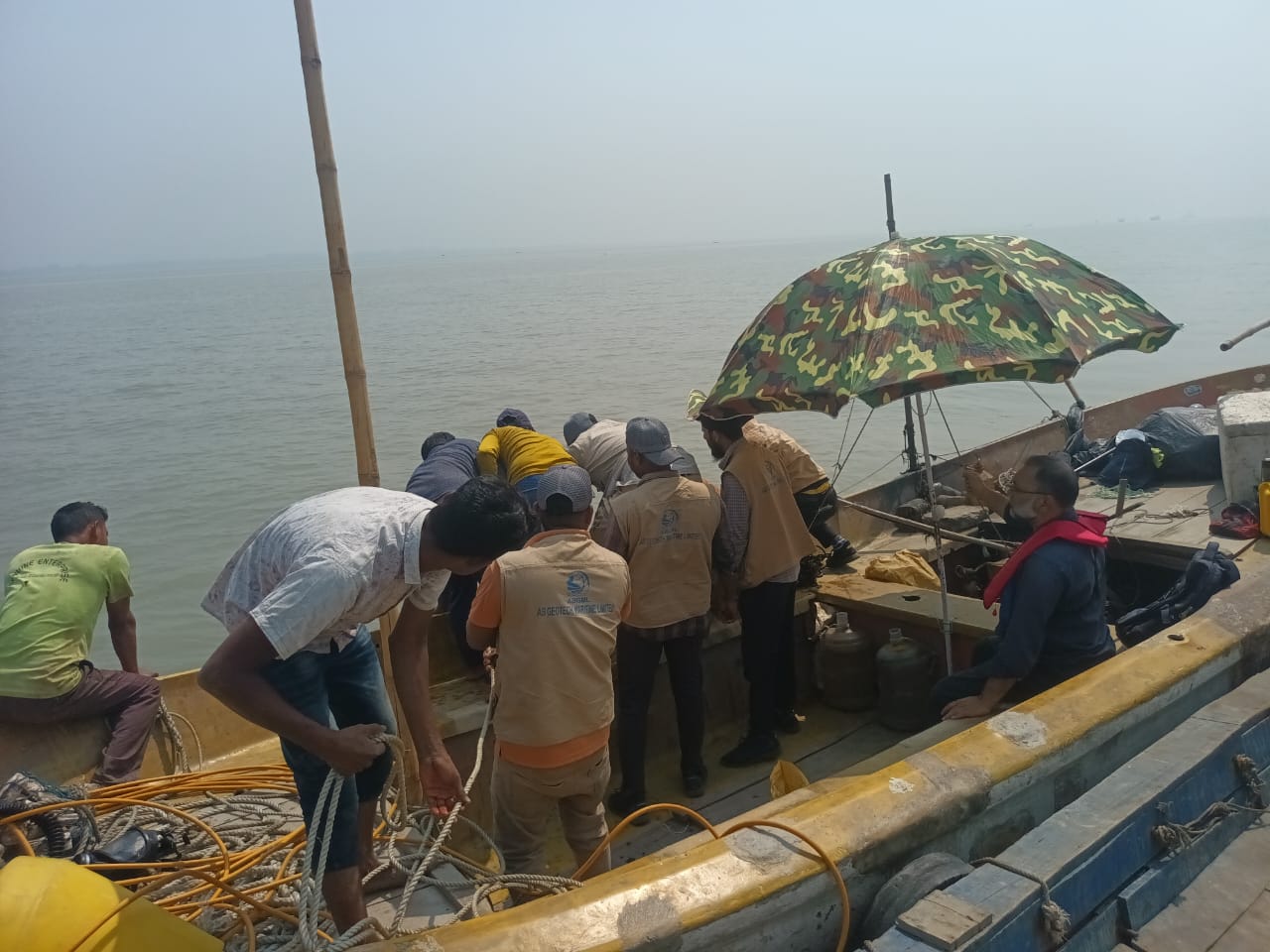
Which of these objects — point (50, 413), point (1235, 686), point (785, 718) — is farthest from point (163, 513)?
point (1235, 686)

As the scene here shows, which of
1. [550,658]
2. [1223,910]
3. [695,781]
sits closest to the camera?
[1223,910]

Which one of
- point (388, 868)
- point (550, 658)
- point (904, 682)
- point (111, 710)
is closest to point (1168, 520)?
point (904, 682)

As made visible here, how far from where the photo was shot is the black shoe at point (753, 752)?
179 inches

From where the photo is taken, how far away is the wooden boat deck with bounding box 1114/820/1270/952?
8.16 feet

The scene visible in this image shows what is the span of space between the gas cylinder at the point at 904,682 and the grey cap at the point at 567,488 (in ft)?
6.90

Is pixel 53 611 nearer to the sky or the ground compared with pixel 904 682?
nearer to the sky

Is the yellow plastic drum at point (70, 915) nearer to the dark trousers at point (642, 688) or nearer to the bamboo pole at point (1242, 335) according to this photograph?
the dark trousers at point (642, 688)

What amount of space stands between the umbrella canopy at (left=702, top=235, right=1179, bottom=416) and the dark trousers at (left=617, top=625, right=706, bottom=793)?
102cm

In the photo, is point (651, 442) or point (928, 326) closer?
point (928, 326)

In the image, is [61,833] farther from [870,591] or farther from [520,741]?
[870,591]

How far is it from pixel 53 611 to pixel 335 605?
3.00 meters

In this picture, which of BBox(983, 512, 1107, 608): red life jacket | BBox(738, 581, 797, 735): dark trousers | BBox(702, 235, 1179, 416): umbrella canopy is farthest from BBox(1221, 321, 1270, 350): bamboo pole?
BBox(738, 581, 797, 735): dark trousers

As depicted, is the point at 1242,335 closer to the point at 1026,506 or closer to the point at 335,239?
the point at 1026,506

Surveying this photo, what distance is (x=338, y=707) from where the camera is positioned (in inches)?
113
